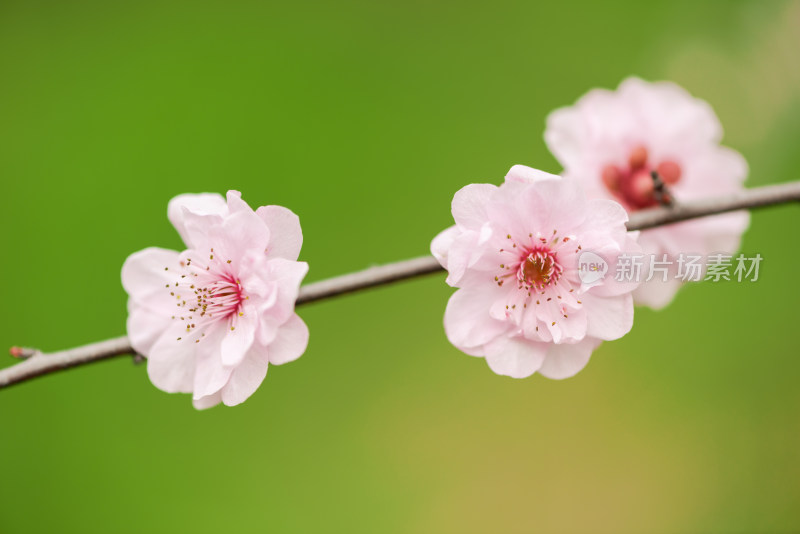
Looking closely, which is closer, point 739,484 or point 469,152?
point 739,484

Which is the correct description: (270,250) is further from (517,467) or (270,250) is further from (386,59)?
(386,59)

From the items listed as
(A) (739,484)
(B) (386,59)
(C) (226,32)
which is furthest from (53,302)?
(A) (739,484)

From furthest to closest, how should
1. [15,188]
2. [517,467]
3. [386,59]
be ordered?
1. [386,59]
2. [15,188]
3. [517,467]

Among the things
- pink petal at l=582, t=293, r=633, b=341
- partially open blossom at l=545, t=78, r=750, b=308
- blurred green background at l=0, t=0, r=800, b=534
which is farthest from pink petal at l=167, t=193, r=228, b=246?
blurred green background at l=0, t=0, r=800, b=534

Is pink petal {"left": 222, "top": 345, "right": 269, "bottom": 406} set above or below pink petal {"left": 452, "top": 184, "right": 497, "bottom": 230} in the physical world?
below

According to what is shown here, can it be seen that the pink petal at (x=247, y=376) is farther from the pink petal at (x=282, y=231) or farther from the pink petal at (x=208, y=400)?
the pink petal at (x=282, y=231)

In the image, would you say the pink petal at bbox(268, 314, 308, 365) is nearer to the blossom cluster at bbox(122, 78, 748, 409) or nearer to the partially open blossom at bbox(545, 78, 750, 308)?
the blossom cluster at bbox(122, 78, 748, 409)
